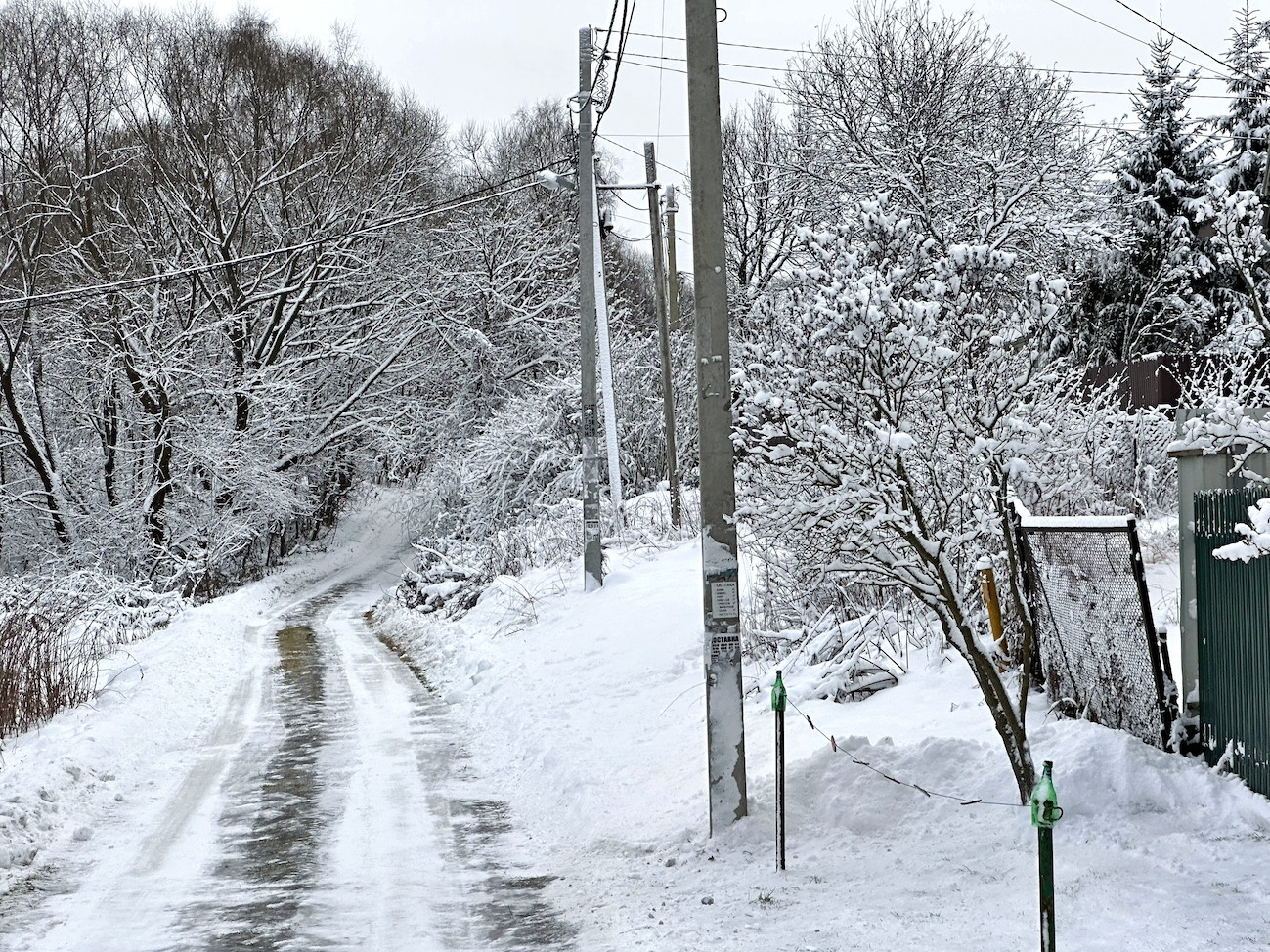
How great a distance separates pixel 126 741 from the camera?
1033 cm

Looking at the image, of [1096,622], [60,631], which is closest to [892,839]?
[1096,622]

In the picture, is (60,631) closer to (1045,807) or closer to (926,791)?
(926,791)

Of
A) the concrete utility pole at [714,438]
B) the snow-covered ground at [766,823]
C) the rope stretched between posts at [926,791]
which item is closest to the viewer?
the snow-covered ground at [766,823]

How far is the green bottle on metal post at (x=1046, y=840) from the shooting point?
13.3 feet

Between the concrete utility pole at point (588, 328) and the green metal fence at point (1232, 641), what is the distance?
10722mm

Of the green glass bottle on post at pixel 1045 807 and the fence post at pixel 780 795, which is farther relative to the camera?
the fence post at pixel 780 795

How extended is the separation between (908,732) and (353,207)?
26031mm

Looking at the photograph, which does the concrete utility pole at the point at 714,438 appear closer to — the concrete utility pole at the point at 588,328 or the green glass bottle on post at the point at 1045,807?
the green glass bottle on post at the point at 1045,807

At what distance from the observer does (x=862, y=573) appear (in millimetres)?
6426

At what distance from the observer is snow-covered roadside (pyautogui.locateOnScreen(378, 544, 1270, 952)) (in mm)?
5082

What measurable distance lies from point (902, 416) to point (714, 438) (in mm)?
1055

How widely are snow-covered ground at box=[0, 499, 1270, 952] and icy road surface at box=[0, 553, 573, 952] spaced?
2.1 inches

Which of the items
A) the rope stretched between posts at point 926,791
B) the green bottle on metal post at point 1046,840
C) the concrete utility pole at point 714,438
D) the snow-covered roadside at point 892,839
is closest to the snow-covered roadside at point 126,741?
the snow-covered roadside at point 892,839

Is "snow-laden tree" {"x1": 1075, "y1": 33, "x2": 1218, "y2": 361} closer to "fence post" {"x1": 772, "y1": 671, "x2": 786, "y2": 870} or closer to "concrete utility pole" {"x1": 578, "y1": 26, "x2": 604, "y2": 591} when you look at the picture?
"concrete utility pole" {"x1": 578, "y1": 26, "x2": 604, "y2": 591}
